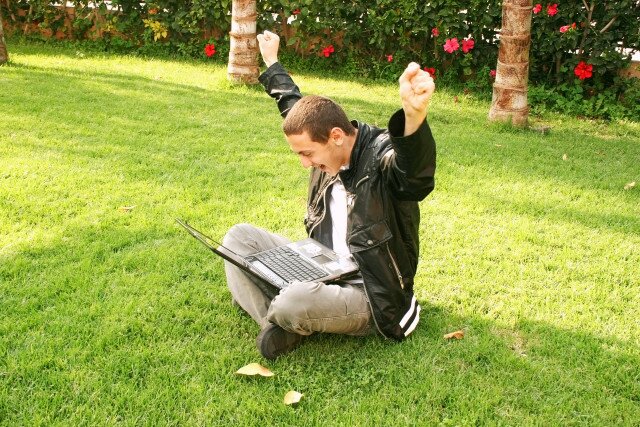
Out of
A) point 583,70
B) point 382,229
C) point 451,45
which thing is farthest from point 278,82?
point 583,70

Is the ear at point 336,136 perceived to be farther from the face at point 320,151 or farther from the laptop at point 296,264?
the laptop at point 296,264

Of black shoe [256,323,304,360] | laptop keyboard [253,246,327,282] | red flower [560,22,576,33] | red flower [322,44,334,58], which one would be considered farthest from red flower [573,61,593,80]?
black shoe [256,323,304,360]

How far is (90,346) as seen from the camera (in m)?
3.15

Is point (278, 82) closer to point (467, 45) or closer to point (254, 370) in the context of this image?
point (254, 370)

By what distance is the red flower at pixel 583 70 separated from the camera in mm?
7988

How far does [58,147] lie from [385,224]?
3810 mm

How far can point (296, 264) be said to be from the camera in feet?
11.0

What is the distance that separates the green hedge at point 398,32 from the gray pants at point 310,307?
19.0 ft

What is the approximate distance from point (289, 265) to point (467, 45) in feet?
19.9

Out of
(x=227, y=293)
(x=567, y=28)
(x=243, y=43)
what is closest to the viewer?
(x=227, y=293)

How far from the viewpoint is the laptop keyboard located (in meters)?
3.24

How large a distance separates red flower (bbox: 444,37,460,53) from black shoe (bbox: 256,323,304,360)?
244 inches

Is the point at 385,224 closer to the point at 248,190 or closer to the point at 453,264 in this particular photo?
the point at 453,264

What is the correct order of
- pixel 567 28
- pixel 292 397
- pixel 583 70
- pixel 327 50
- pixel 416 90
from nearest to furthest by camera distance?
pixel 416 90
pixel 292 397
pixel 567 28
pixel 583 70
pixel 327 50
